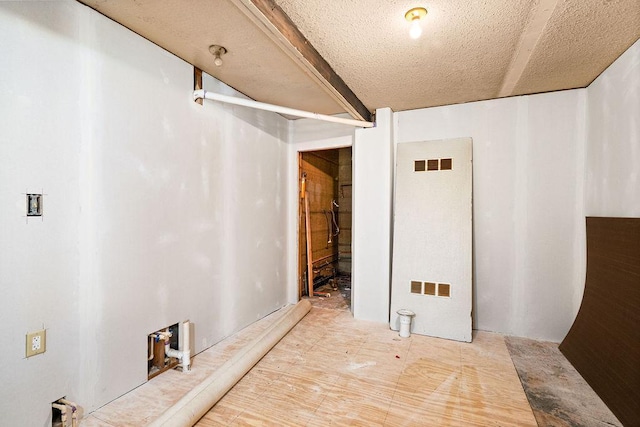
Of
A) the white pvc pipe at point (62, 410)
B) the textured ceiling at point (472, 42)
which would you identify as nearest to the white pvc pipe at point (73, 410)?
the white pvc pipe at point (62, 410)

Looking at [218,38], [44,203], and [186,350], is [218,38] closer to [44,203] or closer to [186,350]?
[44,203]

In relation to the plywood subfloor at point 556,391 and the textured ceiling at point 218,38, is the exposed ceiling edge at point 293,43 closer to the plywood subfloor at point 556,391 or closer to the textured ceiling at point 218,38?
the textured ceiling at point 218,38

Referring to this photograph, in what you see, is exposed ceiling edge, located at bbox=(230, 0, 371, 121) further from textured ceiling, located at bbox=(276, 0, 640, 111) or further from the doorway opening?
the doorway opening

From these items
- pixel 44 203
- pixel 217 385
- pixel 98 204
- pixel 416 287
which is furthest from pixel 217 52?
pixel 416 287

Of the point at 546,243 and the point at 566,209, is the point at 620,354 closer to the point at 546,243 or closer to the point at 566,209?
the point at 546,243

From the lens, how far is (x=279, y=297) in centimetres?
398

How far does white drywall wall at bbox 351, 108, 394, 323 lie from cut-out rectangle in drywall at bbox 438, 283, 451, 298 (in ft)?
1.87

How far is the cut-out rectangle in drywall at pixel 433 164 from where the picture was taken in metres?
3.36

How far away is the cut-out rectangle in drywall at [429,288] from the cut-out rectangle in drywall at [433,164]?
1265 mm

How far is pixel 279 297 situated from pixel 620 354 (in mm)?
3231

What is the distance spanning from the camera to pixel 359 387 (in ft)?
7.18

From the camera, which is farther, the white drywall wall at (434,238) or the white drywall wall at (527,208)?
the white drywall wall at (434,238)

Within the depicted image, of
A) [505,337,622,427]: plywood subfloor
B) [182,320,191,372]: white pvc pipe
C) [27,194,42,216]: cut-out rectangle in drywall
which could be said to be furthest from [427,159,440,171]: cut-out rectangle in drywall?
[27,194,42,216]: cut-out rectangle in drywall

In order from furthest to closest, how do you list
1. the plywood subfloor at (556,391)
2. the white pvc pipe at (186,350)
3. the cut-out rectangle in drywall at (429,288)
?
the cut-out rectangle in drywall at (429,288), the white pvc pipe at (186,350), the plywood subfloor at (556,391)
